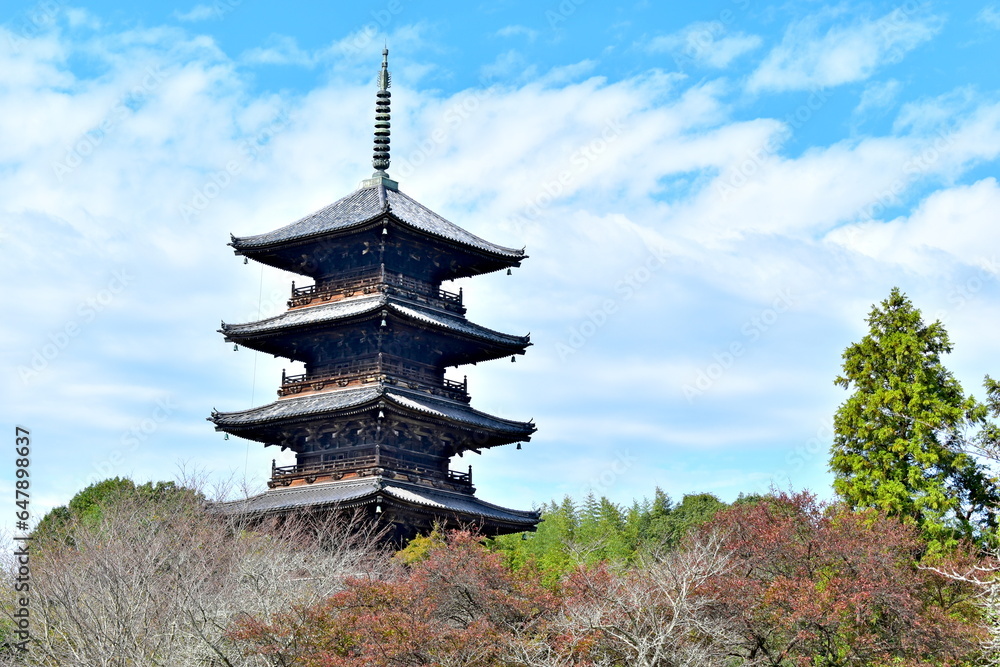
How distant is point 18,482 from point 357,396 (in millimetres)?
13474

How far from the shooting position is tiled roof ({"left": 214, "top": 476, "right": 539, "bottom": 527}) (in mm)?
32250

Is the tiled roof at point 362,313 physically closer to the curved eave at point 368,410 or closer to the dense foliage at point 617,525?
the curved eave at point 368,410

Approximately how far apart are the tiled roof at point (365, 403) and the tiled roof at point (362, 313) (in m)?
2.31

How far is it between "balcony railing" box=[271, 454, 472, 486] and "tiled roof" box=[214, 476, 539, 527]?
1.19 feet

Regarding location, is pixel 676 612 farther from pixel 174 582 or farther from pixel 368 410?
pixel 368 410

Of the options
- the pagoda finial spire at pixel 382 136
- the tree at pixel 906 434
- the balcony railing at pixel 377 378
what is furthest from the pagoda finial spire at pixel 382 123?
the tree at pixel 906 434

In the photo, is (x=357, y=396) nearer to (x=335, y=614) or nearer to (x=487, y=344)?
(x=487, y=344)

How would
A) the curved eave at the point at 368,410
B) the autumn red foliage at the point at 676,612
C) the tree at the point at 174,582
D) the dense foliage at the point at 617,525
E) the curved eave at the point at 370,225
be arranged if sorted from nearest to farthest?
the autumn red foliage at the point at 676,612
the tree at the point at 174,582
the curved eave at the point at 368,410
the curved eave at the point at 370,225
the dense foliage at the point at 617,525

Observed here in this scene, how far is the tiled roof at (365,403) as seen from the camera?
34062 mm

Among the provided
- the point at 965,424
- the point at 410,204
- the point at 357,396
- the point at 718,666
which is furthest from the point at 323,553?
the point at 965,424

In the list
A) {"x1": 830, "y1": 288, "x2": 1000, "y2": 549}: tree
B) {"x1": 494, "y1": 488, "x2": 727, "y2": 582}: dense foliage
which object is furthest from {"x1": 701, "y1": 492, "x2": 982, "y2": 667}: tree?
{"x1": 494, "y1": 488, "x2": 727, "y2": 582}: dense foliage

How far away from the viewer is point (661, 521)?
58.7 meters

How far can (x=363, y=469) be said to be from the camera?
33844 mm

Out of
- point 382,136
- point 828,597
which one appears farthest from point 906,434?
point 382,136
